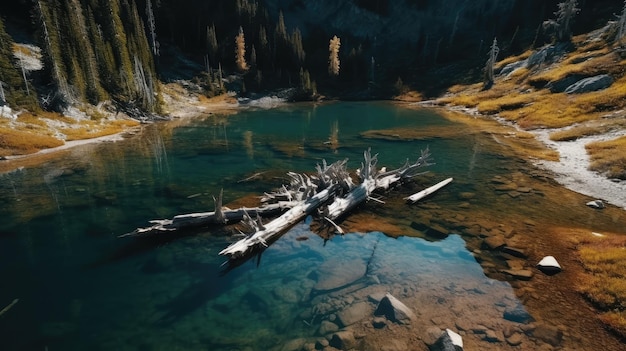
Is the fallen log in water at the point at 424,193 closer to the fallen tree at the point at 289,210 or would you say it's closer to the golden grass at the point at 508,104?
the fallen tree at the point at 289,210

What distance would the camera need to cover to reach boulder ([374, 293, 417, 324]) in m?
11.5

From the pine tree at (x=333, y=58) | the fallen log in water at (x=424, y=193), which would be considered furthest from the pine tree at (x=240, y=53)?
the fallen log in water at (x=424, y=193)

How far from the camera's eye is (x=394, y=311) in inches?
462

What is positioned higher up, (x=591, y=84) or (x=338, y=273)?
(x=591, y=84)

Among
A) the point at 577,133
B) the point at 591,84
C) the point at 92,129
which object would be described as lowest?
the point at 577,133

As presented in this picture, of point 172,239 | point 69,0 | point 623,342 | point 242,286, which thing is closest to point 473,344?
point 623,342

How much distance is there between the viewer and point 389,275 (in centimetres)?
1451

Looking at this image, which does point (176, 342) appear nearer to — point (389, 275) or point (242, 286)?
point (242, 286)

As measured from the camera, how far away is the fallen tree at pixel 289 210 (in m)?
16.6

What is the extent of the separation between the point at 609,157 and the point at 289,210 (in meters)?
27.7

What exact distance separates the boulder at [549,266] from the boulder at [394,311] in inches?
265

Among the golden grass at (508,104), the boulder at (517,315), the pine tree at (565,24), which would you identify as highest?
the pine tree at (565,24)

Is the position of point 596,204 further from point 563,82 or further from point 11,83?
point 11,83

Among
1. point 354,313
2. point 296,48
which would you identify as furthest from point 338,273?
point 296,48
